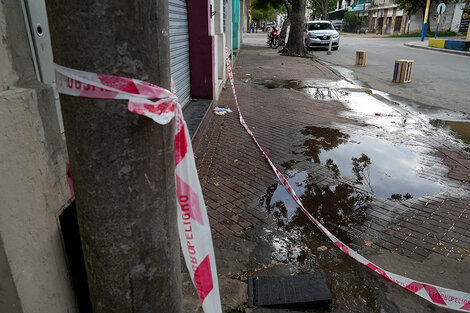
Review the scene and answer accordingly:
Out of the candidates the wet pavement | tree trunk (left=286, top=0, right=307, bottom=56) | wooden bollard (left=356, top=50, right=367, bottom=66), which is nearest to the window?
tree trunk (left=286, top=0, right=307, bottom=56)

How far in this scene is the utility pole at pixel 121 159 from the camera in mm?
1063

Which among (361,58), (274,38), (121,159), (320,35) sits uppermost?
(320,35)

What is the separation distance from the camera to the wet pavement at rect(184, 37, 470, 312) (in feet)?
9.66

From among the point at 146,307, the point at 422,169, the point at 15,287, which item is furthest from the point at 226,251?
the point at 422,169

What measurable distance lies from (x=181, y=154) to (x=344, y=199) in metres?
3.16

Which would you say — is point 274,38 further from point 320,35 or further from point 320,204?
point 320,204

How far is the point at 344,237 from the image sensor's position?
3.50 m

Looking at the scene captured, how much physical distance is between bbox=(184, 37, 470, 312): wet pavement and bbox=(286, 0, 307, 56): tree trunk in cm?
1219

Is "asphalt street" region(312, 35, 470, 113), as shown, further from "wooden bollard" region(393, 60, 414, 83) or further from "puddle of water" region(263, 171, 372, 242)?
"puddle of water" region(263, 171, 372, 242)

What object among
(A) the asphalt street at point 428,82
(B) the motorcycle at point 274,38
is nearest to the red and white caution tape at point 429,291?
(A) the asphalt street at point 428,82

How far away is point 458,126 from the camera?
7.22 m

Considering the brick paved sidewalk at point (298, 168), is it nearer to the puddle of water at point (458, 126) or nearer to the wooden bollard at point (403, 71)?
the puddle of water at point (458, 126)

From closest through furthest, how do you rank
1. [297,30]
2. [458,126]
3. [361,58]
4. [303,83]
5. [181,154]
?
[181,154]
[458,126]
[303,83]
[361,58]
[297,30]

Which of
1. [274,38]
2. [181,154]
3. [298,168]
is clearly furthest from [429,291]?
[274,38]
